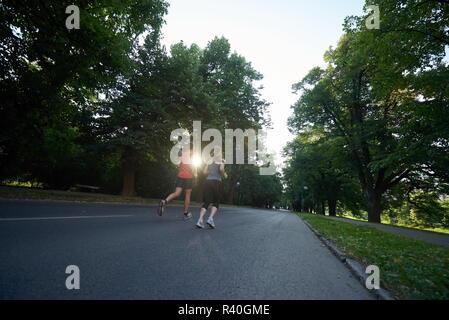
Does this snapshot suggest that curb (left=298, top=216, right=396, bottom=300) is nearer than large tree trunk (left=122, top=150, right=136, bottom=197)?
Yes

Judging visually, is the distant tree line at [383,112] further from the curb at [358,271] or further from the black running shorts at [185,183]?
the black running shorts at [185,183]

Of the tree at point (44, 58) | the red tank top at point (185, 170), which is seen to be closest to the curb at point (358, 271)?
the red tank top at point (185, 170)

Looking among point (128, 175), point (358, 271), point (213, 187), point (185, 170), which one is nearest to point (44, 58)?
point (185, 170)

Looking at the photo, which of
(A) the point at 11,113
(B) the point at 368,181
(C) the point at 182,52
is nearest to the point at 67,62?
(A) the point at 11,113

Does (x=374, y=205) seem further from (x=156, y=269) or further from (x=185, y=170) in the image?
(x=156, y=269)

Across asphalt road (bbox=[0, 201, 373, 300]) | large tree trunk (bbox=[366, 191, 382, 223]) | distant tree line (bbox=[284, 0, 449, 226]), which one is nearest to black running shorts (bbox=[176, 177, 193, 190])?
asphalt road (bbox=[0, 201, 373, 300])

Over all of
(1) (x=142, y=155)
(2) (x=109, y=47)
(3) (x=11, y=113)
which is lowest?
(1) (x=142, y=155)

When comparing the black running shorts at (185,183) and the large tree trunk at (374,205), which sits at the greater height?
the black running shorts at (185,183)

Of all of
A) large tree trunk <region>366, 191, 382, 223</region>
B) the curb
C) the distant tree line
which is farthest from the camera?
large tree trunk <region>366, 191, 382, 223</region>

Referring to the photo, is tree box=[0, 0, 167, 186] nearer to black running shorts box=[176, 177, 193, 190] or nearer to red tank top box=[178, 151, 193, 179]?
red tank top box=[178, 151, 193, 179]

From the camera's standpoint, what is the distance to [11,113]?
32.8 feet
